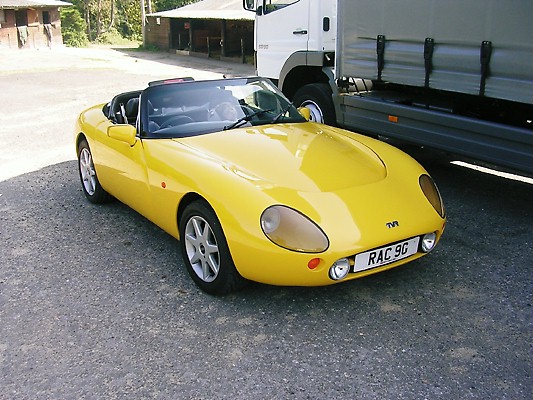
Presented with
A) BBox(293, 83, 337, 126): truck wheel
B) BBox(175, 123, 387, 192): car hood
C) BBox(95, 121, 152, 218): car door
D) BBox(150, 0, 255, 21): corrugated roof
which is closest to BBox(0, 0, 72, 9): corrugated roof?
BBox(150, 0, 255, 21): corrugated roof

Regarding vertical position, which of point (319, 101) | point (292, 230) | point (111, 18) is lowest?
point (292, 230)

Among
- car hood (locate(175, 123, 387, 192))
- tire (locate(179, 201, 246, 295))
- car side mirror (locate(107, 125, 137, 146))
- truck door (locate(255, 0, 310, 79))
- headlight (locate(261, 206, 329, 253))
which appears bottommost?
tire (locate(179, 201, 246, 295))

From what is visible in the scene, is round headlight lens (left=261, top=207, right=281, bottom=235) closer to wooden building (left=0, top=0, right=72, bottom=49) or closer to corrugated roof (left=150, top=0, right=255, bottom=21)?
corrugated roof (left=150, top=0, right=255, bottom=21)

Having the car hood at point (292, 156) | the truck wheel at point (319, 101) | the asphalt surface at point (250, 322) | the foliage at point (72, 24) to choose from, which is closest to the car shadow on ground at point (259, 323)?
the asphalt surface at point (250, 322)

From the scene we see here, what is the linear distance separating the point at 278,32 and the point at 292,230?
17.6ft

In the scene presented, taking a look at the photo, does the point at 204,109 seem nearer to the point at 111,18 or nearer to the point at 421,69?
the point at 421,69

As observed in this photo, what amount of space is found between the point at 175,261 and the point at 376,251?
1.68m

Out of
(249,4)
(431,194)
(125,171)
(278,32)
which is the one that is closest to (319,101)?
(278,32)

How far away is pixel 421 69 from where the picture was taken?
18.5 feet

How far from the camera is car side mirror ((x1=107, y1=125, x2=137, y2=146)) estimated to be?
4496mm

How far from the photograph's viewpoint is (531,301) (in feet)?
12.2

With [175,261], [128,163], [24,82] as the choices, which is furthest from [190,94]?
[24,82]

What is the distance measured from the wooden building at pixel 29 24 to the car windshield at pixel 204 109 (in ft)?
112

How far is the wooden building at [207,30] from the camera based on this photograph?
27.6 metres
